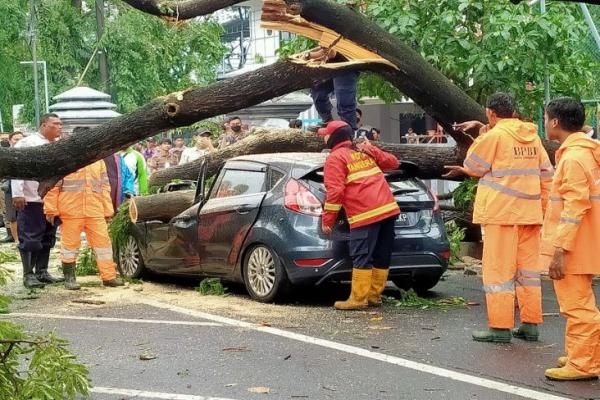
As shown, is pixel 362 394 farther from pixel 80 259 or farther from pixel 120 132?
pixel 80 259

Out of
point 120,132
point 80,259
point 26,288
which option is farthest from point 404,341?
point 80,259

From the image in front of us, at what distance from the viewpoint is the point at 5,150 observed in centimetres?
552

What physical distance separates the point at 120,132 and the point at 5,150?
1802 mm

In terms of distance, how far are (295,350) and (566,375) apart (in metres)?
2.08

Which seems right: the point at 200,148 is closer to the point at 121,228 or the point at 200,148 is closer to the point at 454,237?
the point at 121,228

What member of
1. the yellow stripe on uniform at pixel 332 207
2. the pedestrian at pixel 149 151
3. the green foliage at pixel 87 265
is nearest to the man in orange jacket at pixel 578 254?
the yellow stripe on uniform at pixel 332 207

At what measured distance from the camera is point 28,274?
39.8 feet

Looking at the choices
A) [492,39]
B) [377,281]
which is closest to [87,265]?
[377,281]

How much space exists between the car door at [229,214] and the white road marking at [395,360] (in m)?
0.89

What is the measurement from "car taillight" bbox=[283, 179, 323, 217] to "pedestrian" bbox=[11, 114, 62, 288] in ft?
10.8

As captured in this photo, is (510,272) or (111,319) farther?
(111,319)

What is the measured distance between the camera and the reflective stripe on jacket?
9594mm

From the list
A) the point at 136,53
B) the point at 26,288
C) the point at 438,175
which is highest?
the point at 136,53

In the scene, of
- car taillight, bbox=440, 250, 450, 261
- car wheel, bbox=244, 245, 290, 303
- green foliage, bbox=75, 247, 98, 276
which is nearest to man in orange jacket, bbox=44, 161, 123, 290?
green foliage, bbox=75, 247, 98, 276
